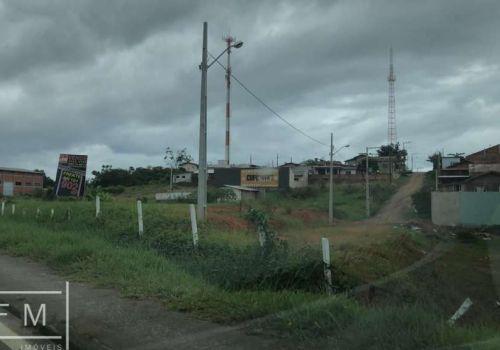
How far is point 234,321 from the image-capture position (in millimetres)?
6793

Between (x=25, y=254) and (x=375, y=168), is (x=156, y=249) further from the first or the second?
(x=375, y=168)

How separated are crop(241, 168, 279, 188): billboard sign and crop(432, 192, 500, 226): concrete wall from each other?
143 ft

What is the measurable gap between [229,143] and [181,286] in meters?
61.4

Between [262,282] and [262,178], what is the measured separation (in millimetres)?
80277

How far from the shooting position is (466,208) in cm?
4116

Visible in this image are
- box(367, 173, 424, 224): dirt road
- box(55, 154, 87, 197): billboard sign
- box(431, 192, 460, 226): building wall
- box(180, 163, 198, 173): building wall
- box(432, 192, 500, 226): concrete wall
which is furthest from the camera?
box(180, 163, 198, 173): building wall

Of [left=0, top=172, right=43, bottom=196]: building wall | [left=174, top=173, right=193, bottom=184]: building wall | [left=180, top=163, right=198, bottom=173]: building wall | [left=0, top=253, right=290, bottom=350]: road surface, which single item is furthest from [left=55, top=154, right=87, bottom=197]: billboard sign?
[left=180, top=163, right=198, bottom=173]: building wall

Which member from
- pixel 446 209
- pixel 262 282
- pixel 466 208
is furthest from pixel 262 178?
pixel 262 282

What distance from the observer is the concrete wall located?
3897cm

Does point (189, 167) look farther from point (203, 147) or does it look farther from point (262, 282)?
point (262, 282)

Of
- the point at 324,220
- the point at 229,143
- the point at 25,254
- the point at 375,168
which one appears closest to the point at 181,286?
the point at 25,254

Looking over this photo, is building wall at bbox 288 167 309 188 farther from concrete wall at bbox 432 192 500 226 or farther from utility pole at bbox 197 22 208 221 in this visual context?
utility pole at bbox 197 22 208 221

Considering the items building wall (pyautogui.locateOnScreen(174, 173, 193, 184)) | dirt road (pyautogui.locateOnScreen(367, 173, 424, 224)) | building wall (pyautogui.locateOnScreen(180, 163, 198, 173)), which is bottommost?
A: dirt road (pyautogui.locateOnScreen(367, 173, 424, 224))

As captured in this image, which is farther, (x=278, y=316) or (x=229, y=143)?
(x=229, y=143)
